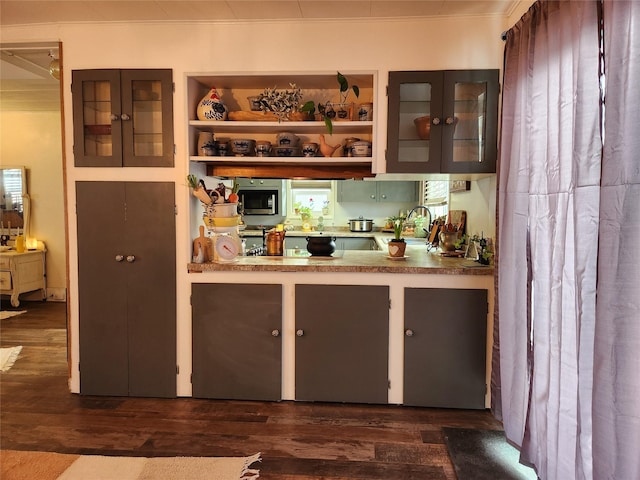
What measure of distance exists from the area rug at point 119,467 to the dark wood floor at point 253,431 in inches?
2.5

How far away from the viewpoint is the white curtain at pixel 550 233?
1418 mm

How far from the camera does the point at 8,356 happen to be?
138 inches

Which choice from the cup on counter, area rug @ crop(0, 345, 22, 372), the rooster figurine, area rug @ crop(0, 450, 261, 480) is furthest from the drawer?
the cup on counter

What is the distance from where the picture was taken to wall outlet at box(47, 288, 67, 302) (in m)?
5.49

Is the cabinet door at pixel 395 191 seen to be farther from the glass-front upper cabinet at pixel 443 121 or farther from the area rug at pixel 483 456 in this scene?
the area rug at pixel 483 456

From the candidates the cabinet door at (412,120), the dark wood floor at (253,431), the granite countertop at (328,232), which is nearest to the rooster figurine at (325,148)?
the cabinet door at (412,120)

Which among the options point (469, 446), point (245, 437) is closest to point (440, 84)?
point (469, 446)

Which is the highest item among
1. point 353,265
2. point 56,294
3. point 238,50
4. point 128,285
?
point 238,50

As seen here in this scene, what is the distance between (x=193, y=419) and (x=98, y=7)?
2587 mm

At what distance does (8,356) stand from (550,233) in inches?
167

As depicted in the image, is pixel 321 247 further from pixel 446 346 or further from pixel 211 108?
pixel 211 108

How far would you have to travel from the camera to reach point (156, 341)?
2711mm

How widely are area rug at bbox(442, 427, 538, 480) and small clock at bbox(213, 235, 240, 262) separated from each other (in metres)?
1.71

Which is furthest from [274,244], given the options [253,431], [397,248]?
[253,431]
